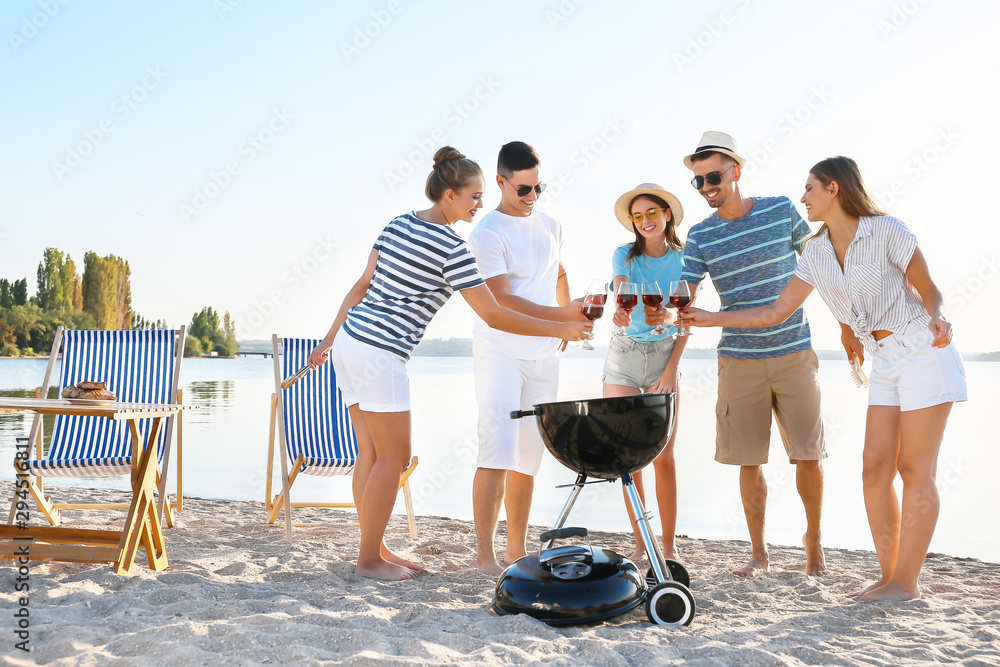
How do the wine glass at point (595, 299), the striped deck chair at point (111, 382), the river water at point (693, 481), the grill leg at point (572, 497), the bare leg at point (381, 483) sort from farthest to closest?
1. the river water at point (693, 481)
2. the striped deck chair at point (111, 382)
3. the bare leg at point (381, 483)
4. the wine glass at point (595, 299)
5. the grill leg at point (572, 497)

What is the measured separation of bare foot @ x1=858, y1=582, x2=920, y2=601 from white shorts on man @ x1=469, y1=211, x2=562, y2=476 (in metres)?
1.44

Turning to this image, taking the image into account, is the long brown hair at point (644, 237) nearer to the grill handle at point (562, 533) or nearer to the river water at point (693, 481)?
the grill handle at point (562, 533)

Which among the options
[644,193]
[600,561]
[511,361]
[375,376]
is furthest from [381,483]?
[644,193]

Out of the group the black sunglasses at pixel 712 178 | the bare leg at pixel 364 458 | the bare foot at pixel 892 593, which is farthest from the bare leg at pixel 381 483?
the bare foot at pixel 892 593

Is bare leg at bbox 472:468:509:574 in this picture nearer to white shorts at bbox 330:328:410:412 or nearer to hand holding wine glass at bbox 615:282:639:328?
white shorts at bbox 330:328:410:412

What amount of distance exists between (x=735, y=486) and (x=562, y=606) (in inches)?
187

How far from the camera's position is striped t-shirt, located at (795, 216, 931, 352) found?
2986 millimetres

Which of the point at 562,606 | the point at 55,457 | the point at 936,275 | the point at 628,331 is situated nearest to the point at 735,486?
the point at 628,331

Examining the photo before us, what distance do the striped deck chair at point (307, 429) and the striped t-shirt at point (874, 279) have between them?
A: 2.40m

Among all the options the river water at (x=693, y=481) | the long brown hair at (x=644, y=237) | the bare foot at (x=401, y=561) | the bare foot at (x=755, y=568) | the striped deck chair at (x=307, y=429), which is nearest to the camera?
the bare foot at (x=401, y=561)

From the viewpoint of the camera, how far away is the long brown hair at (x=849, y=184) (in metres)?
3.09

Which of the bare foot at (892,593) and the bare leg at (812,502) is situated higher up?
the bare leg at (812,502)

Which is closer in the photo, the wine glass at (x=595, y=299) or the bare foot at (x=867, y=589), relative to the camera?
the wine glass at (x=595, y=299)

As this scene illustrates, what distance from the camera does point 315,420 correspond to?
4.94m
